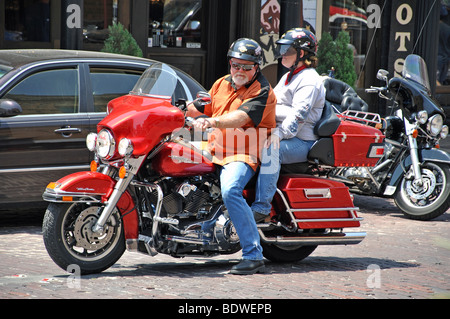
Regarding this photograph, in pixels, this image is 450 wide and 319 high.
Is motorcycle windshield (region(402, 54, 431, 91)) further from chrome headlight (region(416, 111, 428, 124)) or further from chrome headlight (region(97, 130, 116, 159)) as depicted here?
chrome headlight (region(97, 130, 116, 159))

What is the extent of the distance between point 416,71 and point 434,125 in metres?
0.72

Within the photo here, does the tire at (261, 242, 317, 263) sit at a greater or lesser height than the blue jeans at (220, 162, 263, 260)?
lesser

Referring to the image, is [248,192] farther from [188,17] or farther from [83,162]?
[188,17]

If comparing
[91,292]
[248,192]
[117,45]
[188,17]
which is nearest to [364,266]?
[248,192]

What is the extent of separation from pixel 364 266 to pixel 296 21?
3.98 m

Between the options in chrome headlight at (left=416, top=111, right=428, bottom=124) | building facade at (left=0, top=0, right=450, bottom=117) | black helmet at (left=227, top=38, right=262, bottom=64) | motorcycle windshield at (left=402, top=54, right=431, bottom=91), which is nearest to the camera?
black helmet at (left=227, top=38, right=262, bottom=64)

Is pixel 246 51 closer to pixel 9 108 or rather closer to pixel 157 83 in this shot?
pixel 157 83

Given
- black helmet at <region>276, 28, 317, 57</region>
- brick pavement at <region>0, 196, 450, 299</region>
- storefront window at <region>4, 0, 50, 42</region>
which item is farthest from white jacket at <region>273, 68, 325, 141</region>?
storefront window at <region>4, 0, 50, 42</region>

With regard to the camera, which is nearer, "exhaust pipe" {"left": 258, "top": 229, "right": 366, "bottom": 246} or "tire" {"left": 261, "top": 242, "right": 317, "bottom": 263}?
"exhaust pipe" {"left": 258, "top": 229, "right": 366, "bottom": 246}

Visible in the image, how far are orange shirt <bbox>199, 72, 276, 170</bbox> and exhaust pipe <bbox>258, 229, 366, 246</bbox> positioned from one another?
62 cm

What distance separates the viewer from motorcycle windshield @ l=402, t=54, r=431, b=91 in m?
9.50

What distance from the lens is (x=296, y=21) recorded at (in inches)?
380

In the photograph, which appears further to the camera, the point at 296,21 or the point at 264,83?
the point at 296,21
